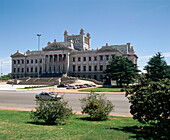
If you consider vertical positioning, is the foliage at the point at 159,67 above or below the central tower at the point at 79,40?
below

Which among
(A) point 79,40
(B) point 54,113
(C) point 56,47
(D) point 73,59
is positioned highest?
(A) point 79,40

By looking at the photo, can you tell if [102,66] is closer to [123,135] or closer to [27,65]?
[27,65]

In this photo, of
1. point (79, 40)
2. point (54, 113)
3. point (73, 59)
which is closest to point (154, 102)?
point (54, 113)

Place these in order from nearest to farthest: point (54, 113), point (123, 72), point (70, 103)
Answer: point (54, 113) < point (70, 103) < point (123, 72)

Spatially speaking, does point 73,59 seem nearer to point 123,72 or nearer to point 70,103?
point 123,72

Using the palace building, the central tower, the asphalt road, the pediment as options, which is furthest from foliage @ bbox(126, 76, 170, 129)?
the central tower

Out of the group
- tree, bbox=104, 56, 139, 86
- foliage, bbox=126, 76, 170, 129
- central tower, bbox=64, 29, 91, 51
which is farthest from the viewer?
central tower, bbox=64, 29, 91, 51

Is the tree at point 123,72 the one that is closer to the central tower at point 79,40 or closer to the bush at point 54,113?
the bush at point 54,113

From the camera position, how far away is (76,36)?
101500 millimetres

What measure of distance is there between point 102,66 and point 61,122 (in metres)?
70.0

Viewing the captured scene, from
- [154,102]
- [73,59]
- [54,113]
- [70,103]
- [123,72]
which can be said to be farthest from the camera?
[73,59]

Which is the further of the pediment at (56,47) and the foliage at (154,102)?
the pediment at (56,47)

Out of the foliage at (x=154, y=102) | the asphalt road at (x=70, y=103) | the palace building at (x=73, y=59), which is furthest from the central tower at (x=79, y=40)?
the foliage at (x=154, y=102)

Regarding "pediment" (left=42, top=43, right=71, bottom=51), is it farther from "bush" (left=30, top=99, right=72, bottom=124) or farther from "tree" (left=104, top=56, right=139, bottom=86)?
"bush" (left=30, top=99, right=72, bottom=124)
